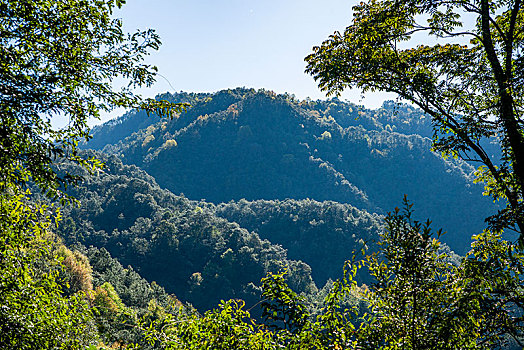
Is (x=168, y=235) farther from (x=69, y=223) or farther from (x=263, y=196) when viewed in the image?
(x=263, y=196)

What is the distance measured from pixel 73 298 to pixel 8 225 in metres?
1.28

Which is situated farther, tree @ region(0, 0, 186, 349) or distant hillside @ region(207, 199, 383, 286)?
distant hillside @ region(207, 199, 383, 286)

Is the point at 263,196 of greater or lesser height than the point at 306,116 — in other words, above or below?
below

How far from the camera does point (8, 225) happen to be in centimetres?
430

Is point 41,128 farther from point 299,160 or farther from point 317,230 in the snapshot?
point 299,160

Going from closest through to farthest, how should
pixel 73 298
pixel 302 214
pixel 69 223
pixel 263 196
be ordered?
pixel 73 298, pixel 69 223, pixel 302 214, pixel 263 196

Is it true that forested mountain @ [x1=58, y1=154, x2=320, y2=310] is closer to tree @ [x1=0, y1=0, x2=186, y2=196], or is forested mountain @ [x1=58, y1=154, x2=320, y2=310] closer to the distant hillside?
the distant hillside

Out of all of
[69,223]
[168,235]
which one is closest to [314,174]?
[168,235]

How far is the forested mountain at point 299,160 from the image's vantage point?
11781 cm

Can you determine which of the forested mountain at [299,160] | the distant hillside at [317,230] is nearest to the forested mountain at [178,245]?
the distant hillside at [317,230]

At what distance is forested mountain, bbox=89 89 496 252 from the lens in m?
118

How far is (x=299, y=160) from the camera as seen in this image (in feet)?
437

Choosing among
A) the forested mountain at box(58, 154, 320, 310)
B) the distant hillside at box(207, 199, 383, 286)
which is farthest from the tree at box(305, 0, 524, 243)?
the distant hillside at box(207, 199, 383, 286)

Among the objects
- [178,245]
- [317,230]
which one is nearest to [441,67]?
[178,245]
